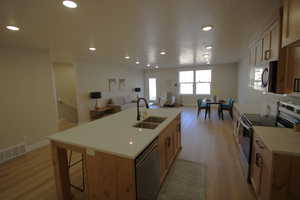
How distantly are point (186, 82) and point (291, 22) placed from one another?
7131mm

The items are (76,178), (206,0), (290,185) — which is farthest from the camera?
(76,178)

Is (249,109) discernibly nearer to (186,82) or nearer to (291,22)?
(291,22)

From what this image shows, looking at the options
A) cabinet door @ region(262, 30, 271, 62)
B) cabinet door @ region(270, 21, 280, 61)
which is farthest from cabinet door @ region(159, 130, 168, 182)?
cabinet door @ region(262, 30, 271, 62)

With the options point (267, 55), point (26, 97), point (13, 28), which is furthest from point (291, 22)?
point (26, 97)

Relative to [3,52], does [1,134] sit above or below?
below

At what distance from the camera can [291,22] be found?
1.27 m

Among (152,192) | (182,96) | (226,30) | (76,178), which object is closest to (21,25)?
(76,178)

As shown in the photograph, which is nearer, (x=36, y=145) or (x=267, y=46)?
(x=267, y=46)

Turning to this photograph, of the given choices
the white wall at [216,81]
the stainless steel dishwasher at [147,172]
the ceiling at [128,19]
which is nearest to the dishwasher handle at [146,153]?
the stainless steel dishwasher at [147,172]

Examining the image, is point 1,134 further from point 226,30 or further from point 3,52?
point 226,30

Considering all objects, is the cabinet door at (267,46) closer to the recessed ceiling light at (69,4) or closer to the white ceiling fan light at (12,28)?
the recessed ceiling light at (69,4)

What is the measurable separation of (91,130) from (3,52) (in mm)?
2808

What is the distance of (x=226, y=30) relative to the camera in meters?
2.40

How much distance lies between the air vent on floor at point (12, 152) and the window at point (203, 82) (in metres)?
7.90
